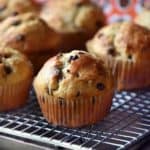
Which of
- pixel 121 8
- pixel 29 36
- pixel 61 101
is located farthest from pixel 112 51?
pixel 121 8

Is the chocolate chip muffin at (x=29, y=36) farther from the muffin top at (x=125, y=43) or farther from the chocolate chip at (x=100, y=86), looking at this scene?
the chocolate chip at (x=100, y=86)

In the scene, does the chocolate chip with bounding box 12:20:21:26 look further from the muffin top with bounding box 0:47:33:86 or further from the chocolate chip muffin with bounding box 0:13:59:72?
the muffin top with bounding box 0:47:33:86

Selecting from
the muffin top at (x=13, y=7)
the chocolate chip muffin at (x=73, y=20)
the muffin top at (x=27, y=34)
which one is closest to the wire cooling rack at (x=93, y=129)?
the muffin top at (x=27, y=34)

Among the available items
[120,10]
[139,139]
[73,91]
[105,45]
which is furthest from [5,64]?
[120,10]

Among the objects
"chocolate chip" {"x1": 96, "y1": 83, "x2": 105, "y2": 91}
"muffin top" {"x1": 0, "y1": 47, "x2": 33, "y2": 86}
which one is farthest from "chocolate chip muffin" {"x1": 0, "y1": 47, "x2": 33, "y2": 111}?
"chocolate chip" {"x1": 96, "y1": 83, "x2": 105, "y2": 91}

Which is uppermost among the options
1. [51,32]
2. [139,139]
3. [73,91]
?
[51,32]

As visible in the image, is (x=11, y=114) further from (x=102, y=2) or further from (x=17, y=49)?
(x=102, y=2)

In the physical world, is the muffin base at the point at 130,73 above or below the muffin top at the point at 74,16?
below
